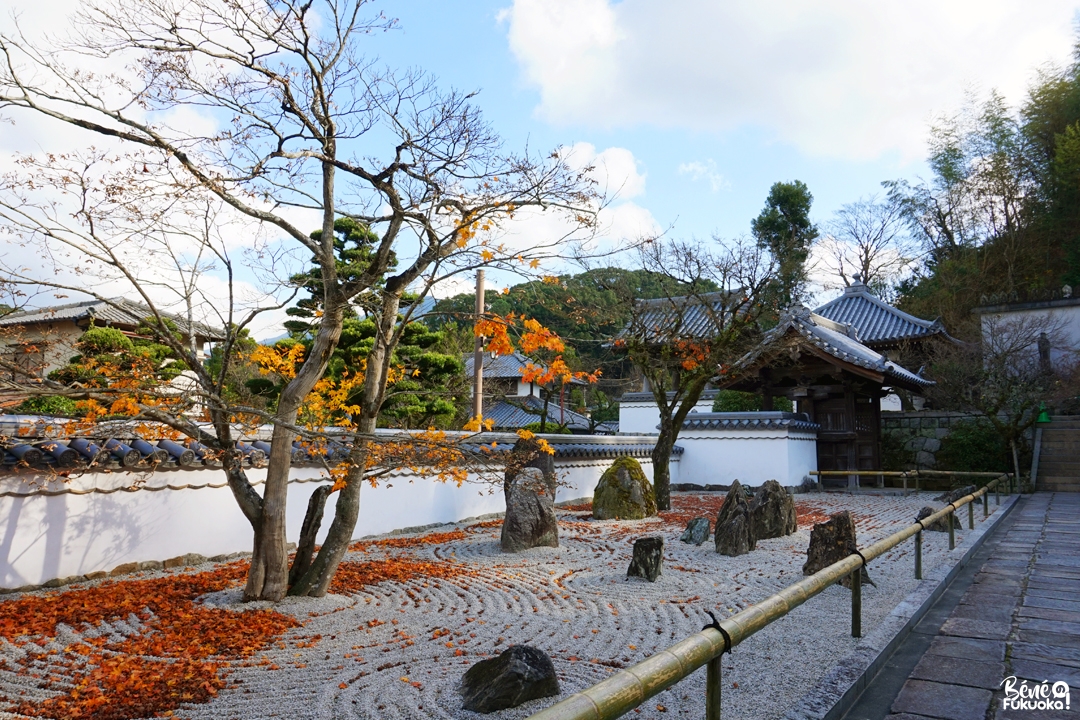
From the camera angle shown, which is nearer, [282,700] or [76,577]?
[282,700]

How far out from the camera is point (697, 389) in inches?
471

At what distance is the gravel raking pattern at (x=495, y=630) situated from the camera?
3.57m

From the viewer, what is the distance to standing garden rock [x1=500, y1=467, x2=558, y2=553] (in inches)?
330

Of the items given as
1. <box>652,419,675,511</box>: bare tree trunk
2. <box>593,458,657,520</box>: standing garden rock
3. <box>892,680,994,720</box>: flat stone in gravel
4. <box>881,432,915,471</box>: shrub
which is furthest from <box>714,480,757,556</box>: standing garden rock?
<box>881,432,915,471</box>: shrub

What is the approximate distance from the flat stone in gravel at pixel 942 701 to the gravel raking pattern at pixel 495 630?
48 cm

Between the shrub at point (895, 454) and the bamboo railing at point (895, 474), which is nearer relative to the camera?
the bamboo railing at point (895, 474)

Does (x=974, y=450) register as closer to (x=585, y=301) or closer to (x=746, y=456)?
(x=746, y=456)

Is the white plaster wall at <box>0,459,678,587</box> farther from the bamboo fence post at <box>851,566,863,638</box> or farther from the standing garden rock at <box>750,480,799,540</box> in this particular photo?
the standing garden rock at <box>750,480,799,540</box>

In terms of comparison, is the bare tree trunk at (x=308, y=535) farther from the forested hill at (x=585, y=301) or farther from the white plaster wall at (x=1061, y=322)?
the white plaster wall at (x=1061, y=322)

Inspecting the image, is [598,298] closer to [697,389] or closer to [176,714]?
[697,389]

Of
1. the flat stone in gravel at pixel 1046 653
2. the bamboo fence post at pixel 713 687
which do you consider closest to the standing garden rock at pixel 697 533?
the flat stone in gravel at pixel 1046 653

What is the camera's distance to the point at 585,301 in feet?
45.4

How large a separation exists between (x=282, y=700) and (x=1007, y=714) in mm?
3527

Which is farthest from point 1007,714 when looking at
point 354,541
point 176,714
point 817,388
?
point 817,388
